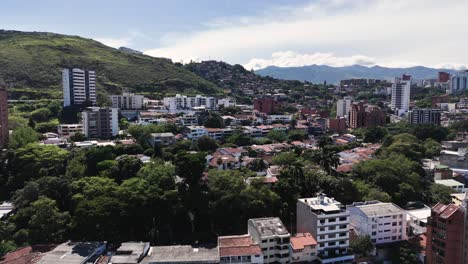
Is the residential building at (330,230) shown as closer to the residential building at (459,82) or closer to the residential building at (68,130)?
the residential building at (68,130)

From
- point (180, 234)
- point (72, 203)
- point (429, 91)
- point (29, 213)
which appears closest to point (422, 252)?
point (180, 234)

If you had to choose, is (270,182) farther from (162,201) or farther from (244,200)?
(162,201)

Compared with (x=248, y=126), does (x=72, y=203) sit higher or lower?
lower

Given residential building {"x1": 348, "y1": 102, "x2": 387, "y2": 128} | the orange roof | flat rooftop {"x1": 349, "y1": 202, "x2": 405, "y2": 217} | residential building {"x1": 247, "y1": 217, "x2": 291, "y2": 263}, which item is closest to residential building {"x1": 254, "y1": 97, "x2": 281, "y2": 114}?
residential building {"x1": 348, "y1": 102, "x2": 387, "y2": 128}

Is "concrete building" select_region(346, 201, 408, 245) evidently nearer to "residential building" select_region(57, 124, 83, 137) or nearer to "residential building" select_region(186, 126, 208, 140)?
"residential building" select_region(186, 126, 208, 140)

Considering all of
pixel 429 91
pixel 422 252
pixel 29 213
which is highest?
pixel 429 91

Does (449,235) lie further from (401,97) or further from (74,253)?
(401,97)

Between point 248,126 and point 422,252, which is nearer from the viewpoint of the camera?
point 422,252
